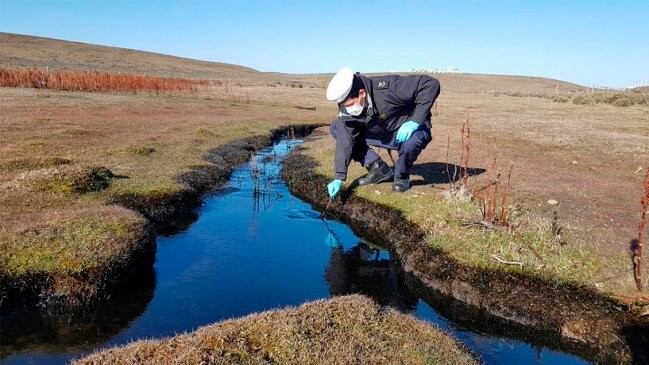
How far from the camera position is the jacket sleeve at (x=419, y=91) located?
10.7 metres

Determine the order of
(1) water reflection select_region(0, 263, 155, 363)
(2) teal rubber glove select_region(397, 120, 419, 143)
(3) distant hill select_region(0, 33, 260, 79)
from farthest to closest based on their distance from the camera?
(3) distant hill select_region(0, 33, 260, 79)
(2) teal rubber glove select_region(397, 120, 419, 143)
(1) water reflection select_region(0, 263, 155, 363)

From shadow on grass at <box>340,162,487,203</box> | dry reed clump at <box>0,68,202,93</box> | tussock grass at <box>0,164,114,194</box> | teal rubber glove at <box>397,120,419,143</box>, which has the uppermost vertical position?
teal rubber glove at <box>397,120,419,143</box>

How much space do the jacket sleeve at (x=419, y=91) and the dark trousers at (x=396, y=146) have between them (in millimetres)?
610

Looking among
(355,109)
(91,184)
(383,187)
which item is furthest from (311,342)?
(91,184)

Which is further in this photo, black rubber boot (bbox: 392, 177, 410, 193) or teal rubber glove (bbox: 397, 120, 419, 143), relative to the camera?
black rubber boot (bbox: 392, 177, 410, 193)

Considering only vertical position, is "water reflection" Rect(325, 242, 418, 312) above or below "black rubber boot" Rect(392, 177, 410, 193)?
below

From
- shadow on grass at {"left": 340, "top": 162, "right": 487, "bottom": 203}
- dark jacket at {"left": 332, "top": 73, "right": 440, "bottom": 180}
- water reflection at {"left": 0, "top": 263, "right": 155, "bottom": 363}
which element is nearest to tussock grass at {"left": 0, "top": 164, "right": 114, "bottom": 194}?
water reflection at {"left": 0, "top": 263, "right": 155, "bottom": 363}

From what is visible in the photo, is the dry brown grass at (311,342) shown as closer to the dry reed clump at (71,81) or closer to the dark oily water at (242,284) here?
the dark oily water at (242,284)

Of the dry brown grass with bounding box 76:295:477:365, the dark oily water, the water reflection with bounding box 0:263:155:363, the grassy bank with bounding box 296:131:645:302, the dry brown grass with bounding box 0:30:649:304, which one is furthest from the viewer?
the dry brown grass with bounding box 0:30:649:304

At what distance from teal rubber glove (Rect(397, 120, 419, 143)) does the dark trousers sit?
0.38 m

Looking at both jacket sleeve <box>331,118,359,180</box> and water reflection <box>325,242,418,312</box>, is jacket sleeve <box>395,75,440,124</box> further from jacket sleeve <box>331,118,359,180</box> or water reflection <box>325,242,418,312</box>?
water reflection <box>325,242,418,312</box>

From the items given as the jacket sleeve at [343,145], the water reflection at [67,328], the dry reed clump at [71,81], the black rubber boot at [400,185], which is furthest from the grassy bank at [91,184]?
the dry reed clump at [71,81]

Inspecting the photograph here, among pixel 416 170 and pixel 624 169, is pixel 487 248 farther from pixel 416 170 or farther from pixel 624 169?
pixel 624 169

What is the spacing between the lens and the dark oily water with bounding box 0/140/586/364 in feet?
21.8
